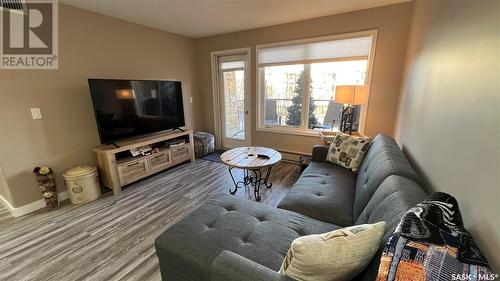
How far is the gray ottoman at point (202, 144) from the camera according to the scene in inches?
165

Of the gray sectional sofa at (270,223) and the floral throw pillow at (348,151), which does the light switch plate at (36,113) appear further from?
the floral throw pillow at (348,151)

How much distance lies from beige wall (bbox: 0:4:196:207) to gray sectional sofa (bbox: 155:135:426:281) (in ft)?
7.60

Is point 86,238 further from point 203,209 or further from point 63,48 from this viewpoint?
point 63,48

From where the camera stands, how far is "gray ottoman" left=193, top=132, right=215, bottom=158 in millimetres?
4191

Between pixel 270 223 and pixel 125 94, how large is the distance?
107 inches

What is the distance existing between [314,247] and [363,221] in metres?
0.61

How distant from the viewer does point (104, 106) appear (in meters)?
2.70

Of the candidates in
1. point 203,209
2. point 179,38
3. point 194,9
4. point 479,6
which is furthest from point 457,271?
point 179,38

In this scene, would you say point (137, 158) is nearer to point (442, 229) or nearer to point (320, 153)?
point (320, 153)

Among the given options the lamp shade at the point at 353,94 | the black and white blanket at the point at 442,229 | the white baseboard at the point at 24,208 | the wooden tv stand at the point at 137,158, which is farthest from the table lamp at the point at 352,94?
the white baseboard at the point at 24,208

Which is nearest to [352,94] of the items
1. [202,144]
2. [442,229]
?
[442,229]

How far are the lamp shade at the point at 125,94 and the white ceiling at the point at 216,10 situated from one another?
105cm

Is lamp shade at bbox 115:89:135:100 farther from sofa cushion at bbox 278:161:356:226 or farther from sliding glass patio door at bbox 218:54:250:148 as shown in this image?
sofa cushion at bbox 278:161:356:226

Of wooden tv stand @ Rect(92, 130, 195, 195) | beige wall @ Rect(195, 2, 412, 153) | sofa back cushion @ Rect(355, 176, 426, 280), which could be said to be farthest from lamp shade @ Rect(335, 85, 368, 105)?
A: wooden tv stand @ Rect(92, 130, 195, 195)
